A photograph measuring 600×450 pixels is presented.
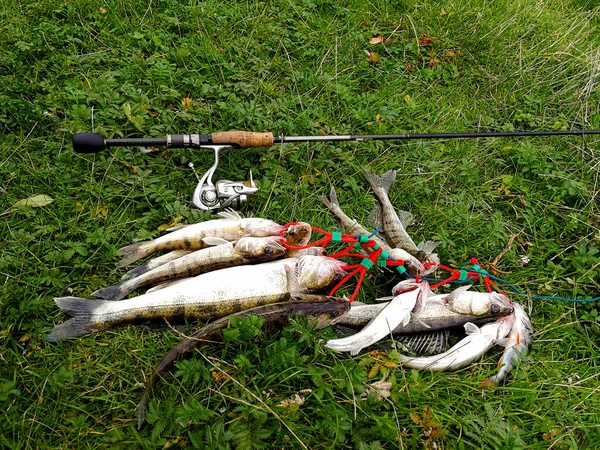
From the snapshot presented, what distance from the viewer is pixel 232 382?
8.91 feet

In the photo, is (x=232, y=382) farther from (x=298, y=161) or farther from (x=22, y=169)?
(x=22, y=169)

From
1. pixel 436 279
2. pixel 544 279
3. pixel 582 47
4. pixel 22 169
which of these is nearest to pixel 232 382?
pixel 436 279

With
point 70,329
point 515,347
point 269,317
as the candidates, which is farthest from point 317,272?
point 70,329

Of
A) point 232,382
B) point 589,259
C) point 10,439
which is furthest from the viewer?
point 589,259

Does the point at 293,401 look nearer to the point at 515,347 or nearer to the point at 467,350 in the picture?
the point at 467,350

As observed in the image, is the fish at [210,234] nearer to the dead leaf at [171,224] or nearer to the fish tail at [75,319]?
the dead leaf at [171,224]

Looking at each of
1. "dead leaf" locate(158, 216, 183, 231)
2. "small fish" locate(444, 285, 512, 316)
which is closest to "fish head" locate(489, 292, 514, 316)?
"small fish" locate(444, 285, 512, 316)

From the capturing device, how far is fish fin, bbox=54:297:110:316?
2.80 m

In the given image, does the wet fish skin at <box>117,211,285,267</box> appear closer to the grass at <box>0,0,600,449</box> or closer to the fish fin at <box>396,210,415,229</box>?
the grass at <box>0,0,600,449</box>

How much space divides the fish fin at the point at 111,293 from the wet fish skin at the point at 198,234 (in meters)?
0.22

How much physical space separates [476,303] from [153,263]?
2.08 m

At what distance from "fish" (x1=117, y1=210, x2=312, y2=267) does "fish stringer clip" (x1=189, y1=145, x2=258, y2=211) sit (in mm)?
205

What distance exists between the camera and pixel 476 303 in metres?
3.00

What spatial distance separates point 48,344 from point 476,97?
4.22 m
